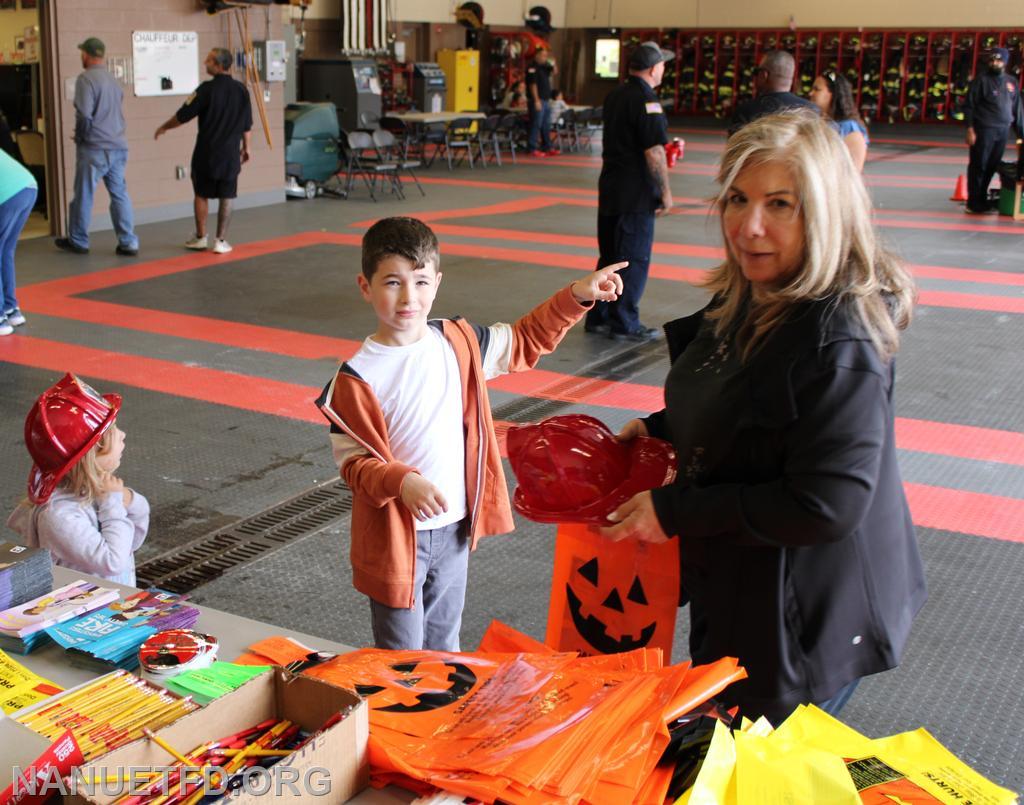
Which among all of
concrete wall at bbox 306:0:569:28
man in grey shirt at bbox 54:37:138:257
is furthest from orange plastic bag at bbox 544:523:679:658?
concrete wall at bbox 306:0:569:28

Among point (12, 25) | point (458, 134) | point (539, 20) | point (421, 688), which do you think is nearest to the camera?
point (421, 688)

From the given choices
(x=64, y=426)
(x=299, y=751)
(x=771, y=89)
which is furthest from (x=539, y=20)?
(x=299, y=751)

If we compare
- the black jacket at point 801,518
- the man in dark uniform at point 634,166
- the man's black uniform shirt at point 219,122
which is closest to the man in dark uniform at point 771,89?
the man in dark uniform at point 634,166

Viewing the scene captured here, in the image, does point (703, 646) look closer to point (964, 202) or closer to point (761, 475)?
point (761, 475)

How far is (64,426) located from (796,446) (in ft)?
5.58

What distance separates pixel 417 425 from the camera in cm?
246

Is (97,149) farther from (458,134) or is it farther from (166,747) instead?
(166,747)

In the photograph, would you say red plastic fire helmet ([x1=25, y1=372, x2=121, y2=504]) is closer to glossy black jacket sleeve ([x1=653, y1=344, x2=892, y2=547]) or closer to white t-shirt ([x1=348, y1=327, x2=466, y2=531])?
white t-shirt ([x1=348, y1=327, x2=466, y2=531])

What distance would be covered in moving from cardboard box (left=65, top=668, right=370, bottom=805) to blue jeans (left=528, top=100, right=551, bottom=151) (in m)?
19.4

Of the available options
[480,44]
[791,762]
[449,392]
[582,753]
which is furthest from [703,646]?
[480,44]

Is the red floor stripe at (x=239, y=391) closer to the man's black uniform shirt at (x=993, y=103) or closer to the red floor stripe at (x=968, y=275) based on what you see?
the red floor stripe at (x=968, y=275)

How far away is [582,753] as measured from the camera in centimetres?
149

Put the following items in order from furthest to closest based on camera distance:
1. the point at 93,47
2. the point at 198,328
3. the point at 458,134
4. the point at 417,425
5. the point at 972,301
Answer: the point at 458,134, the point at 93,47, the point at 972,301, the point at 198,328, the point at 417,425

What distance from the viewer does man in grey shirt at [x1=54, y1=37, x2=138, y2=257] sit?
9.94 meters
